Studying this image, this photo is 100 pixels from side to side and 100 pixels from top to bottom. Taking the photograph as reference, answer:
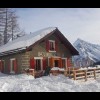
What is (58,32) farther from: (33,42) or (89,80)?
(89,80)

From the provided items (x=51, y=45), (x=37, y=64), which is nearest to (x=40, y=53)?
(x=37, y=64)

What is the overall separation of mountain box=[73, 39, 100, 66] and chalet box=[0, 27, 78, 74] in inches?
1066

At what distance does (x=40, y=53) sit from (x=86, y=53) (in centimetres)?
3833

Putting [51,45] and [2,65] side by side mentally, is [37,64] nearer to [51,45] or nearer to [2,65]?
[51,45]

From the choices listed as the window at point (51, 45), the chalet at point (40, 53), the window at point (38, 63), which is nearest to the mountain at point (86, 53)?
the chalet at point (40, 53)

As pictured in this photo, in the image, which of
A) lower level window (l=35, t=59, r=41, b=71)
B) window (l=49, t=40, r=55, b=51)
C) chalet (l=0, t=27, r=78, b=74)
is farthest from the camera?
window (l=49, t=40, r=55, b=51)

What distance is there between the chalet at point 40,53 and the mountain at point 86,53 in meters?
27.1

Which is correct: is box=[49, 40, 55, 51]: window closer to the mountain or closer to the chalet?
the chalet

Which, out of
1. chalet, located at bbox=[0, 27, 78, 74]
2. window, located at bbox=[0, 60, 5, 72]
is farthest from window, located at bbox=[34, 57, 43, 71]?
window, located at bbox=[0, 60, 5, 72]

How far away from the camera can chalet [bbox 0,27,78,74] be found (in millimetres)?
21172

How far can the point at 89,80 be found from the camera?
17.7 metres

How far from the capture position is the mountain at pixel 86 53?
52219 mm

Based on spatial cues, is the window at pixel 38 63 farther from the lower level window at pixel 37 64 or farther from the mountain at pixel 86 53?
the mountain at pixel 86 53
